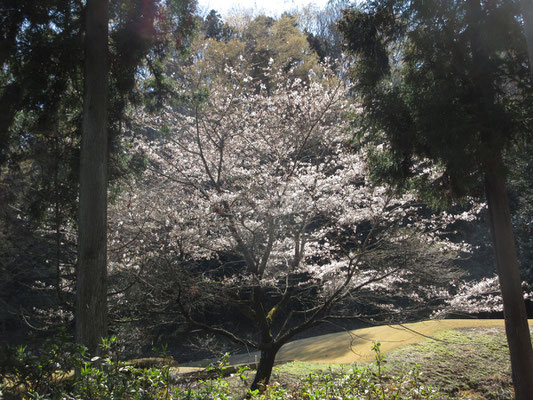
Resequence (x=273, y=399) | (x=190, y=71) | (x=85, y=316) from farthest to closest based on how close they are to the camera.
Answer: (x=190, y=71), (x=85, y=316), (x=273, y=399)

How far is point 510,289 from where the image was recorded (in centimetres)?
503

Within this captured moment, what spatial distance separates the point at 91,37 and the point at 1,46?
3.76 ft

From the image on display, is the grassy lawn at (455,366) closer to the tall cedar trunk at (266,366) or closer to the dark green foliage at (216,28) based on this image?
the tall cedar trunk at (266,366)

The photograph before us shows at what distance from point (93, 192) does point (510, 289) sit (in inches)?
197

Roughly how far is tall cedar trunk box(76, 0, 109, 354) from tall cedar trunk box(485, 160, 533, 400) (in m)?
4.47

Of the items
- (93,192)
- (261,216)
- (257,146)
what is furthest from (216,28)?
Answer: (93,192)

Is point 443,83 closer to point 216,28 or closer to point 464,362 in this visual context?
point 464,362

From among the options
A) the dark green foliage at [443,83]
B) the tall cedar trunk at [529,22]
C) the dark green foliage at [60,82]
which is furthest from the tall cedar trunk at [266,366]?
the tall cedar trunk at [529,22]

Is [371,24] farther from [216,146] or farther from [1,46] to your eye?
[1,46]

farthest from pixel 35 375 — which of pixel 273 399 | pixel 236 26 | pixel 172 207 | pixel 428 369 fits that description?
pixel 236 26

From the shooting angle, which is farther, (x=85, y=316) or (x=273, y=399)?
(x=85, y=316)

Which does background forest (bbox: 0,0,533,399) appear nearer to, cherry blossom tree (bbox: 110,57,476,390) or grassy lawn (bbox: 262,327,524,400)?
cherry blossom tree (bbox: 110,57,476,390)

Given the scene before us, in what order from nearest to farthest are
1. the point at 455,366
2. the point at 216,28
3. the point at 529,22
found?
the point at 529,22, the point at 455,366, the point at 216,28

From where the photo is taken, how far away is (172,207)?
6387 mm
